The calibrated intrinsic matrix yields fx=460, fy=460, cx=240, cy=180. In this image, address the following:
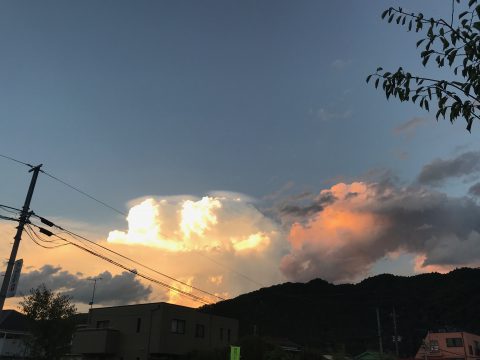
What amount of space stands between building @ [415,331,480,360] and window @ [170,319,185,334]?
53163 mm

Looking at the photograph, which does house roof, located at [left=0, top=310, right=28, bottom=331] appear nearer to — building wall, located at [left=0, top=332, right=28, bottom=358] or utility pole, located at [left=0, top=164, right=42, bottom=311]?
building wall, located at [left=0, top=332, right=28, bottom=358]

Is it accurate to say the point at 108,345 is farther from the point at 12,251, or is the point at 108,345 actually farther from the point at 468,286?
the point at 468,286

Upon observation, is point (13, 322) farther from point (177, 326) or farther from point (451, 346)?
point (451, 346)

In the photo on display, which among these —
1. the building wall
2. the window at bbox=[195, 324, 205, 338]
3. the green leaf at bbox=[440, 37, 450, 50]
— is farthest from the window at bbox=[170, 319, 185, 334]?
the green leaf at bbox=[440, 37, 450, 50]

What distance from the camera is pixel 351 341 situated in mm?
91125

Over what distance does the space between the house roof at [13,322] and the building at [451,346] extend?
2653 inches

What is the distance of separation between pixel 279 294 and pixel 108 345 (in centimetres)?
4834

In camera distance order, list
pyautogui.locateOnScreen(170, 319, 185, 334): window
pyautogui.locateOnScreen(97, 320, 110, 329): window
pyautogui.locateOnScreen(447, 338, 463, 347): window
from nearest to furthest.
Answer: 1. pyautogui.locateOnScreen(170, 319, 185, 334): window
2. pyautogui.locateOnScreen(97, 320, 110, 329): window
3. pyautogui.locateOnScreen(447, 338, 463, 347): window

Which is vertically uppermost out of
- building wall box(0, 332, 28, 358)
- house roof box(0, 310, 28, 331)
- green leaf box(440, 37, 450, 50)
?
house roof box(0, 310, 28, 331)

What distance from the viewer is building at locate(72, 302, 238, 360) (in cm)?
4369

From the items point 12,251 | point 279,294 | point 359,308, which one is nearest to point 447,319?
point 359,308

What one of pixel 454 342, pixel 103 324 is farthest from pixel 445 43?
pixel 454 342

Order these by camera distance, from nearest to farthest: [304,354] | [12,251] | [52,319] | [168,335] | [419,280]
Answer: [12,251]
[304,354]
[168,335]
[52,319]
[419,280]

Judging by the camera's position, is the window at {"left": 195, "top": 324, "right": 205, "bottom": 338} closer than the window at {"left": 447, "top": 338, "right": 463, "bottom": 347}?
Yes
